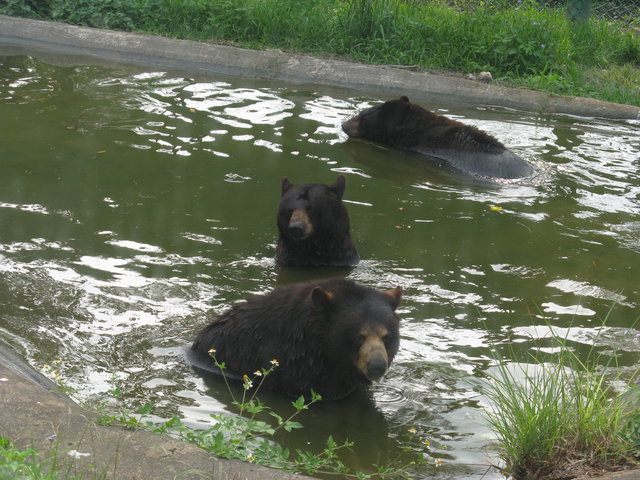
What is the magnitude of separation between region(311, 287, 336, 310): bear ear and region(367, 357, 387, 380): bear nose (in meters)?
0.47

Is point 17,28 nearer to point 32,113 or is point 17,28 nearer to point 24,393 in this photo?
point 32,113

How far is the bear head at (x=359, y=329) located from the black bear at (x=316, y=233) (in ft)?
6.51

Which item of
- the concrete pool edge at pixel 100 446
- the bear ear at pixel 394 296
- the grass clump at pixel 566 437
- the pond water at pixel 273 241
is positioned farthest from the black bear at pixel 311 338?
the concrete pool edge at pixel 100 446

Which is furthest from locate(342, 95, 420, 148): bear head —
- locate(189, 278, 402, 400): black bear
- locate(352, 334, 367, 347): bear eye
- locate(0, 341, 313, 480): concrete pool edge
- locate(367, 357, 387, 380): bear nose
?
locate(0, 341, 313, 480): concrete pool edge

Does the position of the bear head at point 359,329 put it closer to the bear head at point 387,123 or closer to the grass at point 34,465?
the grass at point 34,465

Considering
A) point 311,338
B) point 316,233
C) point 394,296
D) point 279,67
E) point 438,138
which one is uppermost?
point 279,67

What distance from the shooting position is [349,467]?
468 cm

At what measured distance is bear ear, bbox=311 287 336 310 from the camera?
5.23 m

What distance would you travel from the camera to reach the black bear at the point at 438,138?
386 inches

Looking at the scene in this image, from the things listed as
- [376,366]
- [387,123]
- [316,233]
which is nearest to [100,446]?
[376,366]

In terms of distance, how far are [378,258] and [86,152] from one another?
3463 millimetres

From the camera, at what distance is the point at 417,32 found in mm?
14148

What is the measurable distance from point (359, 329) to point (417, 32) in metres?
9.74

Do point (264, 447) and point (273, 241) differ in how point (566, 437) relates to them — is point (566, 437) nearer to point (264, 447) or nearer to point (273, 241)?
point (264, 447)
